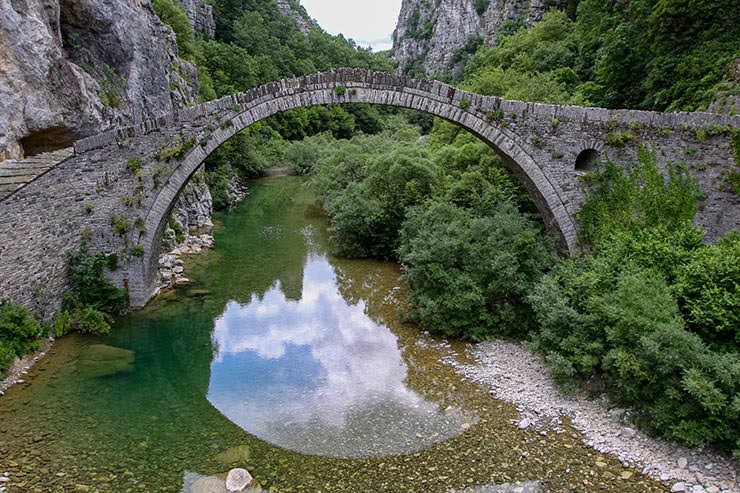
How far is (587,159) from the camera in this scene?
11.9 m

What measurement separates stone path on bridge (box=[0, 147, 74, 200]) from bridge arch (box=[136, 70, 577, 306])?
2.10 meters

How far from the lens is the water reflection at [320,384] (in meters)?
7.71

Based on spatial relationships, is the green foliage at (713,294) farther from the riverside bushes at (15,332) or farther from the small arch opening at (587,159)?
the riverside bushes at (15,332)

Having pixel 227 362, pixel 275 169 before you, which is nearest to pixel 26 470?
pixel 227 362

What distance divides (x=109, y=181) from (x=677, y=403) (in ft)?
37.6

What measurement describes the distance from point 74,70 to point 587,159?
12.6m

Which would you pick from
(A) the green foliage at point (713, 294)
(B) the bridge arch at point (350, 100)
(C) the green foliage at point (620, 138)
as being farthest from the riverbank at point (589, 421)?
(C) the green foliage at point (620, 138)

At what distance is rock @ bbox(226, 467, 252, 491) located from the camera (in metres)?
6.50

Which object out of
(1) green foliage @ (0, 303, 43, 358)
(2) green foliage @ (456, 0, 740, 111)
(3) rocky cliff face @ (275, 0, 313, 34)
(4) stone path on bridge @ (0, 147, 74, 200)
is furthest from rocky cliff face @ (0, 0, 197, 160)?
(3) rocky cliff face @ (275, 0, 313, 34)

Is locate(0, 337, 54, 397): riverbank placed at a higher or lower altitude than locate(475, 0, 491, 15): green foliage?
lower

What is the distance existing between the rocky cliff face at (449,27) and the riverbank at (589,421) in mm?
31935

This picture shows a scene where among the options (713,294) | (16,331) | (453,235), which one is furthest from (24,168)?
(713,294)

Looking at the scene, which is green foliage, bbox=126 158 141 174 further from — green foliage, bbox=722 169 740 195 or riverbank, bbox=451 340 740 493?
green foliage, bbox=722 169 740 195

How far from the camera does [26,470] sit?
6598mm
